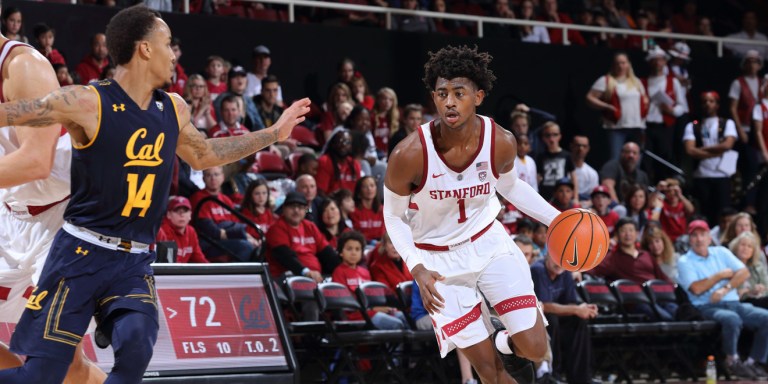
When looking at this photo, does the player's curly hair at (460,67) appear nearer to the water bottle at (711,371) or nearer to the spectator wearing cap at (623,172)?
the water bottle at (711,371)

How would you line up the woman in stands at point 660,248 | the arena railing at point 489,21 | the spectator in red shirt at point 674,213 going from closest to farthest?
1. the woman in stands at point 660,248
2. the arena railing at point 489,21
3. the spectator in red shirt at point 674,213

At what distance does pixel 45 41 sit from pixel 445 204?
19.1ft

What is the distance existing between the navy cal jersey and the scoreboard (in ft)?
9.65

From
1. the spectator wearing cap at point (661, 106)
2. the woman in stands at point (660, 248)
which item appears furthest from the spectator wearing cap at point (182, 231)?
the spectator wearing cap at point (661, 106)

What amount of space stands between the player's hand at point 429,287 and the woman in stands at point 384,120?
23.1 ft

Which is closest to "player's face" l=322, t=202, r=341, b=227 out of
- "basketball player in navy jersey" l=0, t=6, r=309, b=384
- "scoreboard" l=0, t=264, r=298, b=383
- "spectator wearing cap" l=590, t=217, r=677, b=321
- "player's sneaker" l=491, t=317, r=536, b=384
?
"scoreboard" l=0, t=264, r=298, b=383

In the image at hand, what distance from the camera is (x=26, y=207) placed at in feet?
16.4

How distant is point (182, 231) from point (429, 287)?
3.93 metres

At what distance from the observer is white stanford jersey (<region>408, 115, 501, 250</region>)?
5.84m

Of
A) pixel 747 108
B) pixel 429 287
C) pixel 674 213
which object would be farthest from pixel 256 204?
pixel 747 108

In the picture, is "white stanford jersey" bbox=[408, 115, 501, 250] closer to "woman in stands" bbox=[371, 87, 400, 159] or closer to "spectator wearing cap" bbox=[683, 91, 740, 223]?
"woman in stands" bbox=[371, 87, 400, 159]

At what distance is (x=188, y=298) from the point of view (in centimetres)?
748

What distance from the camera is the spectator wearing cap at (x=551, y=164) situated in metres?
12.8

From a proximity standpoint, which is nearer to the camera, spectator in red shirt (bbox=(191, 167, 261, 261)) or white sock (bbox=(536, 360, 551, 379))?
white sock (bbox=(536, 360, 551, 379))
